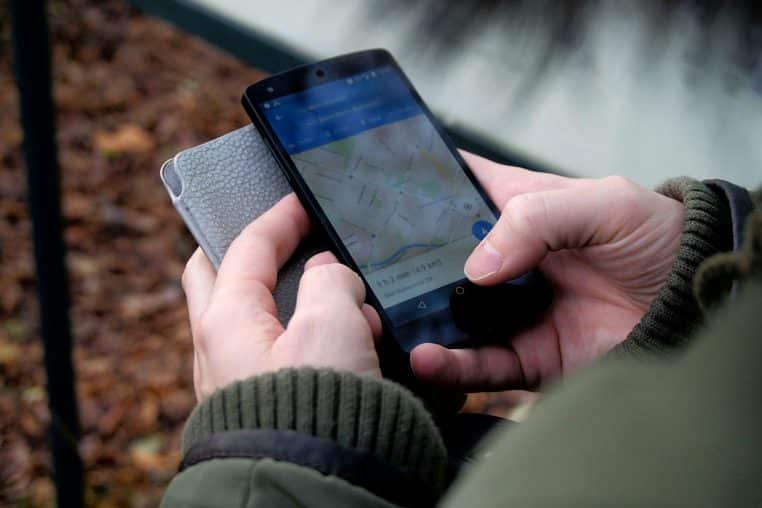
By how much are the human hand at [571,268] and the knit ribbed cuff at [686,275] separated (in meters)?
0.06

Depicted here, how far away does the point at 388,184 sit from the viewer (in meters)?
1.14

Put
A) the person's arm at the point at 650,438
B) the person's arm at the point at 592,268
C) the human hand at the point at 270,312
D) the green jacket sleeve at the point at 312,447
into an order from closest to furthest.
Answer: the person's arm at the point at 650,438
the green jacket sleeve at the point at 312,447
the human hand at the point at 270,312
the person's arm at the point at 592,268

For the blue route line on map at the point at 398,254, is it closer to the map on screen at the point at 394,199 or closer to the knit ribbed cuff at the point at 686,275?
the map on screen at the point at 394,199

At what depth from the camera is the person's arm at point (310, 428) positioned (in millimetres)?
685

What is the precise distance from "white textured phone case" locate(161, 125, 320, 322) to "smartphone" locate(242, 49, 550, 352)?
36 mm

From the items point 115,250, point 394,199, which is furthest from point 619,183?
point 115,250

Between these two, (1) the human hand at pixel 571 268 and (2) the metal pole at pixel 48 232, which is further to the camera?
(2) the metal pole at pixel 48 232

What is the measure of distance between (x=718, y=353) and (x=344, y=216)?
0.75 metres

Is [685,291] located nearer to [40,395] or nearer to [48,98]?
[48,98]

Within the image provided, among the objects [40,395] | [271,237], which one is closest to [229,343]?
[271,237]

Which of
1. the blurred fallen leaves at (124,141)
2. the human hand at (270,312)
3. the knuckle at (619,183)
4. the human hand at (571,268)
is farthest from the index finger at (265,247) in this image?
the blurred fallen leaves at (124,141)

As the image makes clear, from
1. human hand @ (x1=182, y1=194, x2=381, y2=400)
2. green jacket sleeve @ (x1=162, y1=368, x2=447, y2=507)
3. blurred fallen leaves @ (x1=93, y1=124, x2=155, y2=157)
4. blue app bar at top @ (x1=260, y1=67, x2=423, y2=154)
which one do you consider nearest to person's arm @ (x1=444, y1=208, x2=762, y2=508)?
green jacket sleeve @ (x1=162, y1=368, x2=447, y2=507)

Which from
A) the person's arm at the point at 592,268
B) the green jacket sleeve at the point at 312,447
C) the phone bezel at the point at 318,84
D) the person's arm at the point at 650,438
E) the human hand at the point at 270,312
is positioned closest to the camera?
the person's arm at the point at 650,438

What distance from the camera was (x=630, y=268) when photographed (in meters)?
1.09
